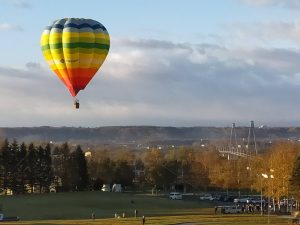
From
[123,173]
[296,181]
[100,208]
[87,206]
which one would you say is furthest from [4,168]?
[296,181]

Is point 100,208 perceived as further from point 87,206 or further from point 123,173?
point 123,173

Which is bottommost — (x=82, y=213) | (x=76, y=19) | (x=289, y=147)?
(x=82, y=213)

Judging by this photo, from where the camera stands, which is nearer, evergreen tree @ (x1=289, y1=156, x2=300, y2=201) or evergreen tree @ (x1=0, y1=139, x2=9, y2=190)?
evergreen tree @ (x1=289, y1=156, x2=300, y2=201)

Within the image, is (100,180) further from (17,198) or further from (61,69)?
(61,69)

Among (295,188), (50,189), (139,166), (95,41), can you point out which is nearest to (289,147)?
(295,188)

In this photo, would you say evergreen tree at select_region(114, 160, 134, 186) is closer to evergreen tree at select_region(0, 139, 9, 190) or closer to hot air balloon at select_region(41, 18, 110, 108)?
evergreen tree at select_region(0, 139, 9, 190)

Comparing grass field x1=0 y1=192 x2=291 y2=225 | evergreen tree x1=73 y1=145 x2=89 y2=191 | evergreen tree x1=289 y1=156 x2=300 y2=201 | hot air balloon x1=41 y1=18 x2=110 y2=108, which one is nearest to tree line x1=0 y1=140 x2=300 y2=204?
evergreen tree x1=73 y1=145 x2=89 y2=191
